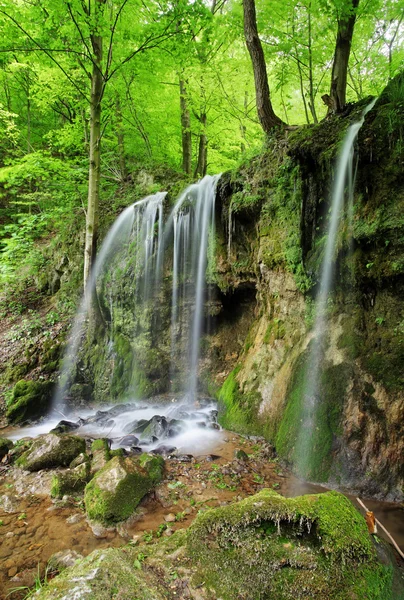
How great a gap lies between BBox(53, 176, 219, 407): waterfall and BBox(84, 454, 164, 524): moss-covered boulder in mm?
4119

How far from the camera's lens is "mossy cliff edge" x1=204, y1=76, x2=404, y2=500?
14.1ft

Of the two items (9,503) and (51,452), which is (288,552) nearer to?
(9,503)

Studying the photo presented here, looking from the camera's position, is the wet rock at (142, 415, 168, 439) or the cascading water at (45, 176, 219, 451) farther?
the cascading water at (45, 176, 219, 451)

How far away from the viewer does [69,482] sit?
4.10 m

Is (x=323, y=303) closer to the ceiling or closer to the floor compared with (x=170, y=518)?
closer to the ceiling

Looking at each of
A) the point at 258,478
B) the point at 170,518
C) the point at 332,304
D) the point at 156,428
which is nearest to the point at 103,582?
the point at 170,518

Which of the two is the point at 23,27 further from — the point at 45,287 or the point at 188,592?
the point at 188,592

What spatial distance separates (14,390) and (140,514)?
214 inches

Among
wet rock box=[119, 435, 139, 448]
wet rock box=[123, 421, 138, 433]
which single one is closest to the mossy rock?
wet rock box=[119, 435, 139, 448]

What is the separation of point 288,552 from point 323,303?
151 inches

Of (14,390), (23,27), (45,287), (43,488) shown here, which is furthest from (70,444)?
(23,27)

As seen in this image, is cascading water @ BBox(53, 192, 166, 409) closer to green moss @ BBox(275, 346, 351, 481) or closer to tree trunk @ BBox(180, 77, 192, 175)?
tree trunk @ BBox(180, 77, 192, 175)

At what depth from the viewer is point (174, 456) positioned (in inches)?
200

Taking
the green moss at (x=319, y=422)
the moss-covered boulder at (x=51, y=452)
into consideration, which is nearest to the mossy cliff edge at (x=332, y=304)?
the green moss at (x=319, y=422)
